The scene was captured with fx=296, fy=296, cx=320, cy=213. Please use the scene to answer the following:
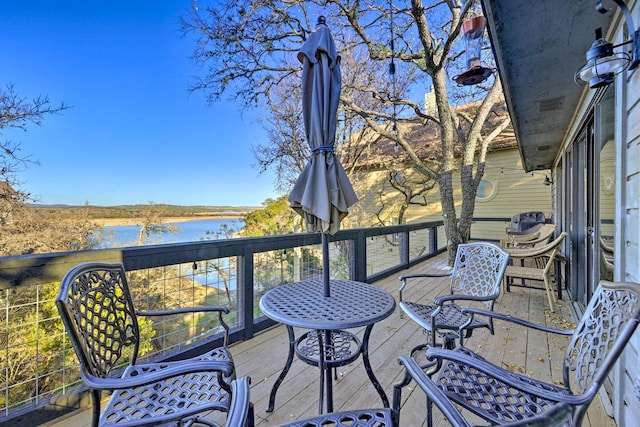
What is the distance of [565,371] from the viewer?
1394 mm

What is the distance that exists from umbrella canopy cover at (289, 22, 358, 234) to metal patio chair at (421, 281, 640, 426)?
898 millimetres

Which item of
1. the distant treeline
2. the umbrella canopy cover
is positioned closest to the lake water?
the distant treeline

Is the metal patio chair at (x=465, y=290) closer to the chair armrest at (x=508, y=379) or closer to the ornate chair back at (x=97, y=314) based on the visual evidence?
the chair armrest at (x=508, y=379)

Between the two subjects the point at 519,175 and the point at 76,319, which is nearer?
the point at 76,319

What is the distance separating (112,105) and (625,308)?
13477mm

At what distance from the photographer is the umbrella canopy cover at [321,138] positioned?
1.73m

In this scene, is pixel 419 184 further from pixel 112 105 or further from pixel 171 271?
pixel 112 105

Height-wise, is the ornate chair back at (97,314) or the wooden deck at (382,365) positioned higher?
the ornate chair back at (97,314)

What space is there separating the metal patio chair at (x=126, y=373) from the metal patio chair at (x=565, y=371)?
818 mm

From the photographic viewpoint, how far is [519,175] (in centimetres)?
972

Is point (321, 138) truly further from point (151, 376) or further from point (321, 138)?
point (151, 376)

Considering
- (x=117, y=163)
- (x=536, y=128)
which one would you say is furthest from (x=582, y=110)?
(x=117, y=163)

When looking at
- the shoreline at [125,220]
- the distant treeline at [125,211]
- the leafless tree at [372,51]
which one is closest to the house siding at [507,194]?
the leafless tree at [372,51]

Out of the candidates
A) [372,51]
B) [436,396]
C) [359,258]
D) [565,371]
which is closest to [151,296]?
[436,396]
